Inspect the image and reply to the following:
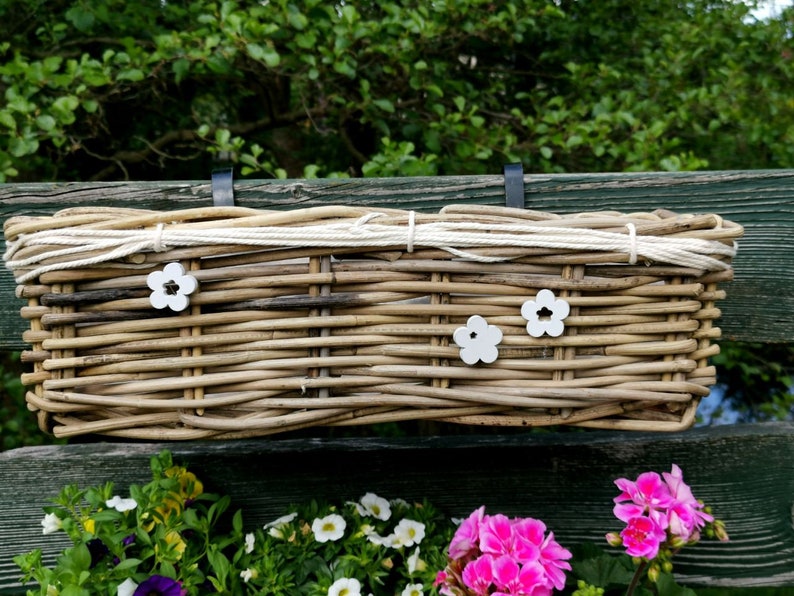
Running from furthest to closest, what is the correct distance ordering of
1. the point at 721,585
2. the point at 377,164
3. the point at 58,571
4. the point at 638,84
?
1. the point at 638,84
2. the point at 377,164
3. the point at 721,585
4. the point at 58,571

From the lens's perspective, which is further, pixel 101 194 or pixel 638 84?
pixel 638 84

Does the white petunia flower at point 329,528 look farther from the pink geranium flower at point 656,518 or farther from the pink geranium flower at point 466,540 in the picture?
the pink geranium flower at point 656,518

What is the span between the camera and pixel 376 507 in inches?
40.8

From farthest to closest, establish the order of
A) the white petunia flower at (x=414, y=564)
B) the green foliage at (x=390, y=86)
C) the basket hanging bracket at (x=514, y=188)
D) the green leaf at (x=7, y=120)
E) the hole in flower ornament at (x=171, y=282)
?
the green foliage at (x=390, y=86)
the green leaf at (x=7, y=120)
the basket hanging bracket at (x=514, y=188)
the white petunia flower at (x=414, y=564)
the hole in flower ornament at (x=171, y=282)

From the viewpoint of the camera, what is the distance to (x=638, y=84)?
5.88 feet

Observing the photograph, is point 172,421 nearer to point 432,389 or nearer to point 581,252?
point 432,389

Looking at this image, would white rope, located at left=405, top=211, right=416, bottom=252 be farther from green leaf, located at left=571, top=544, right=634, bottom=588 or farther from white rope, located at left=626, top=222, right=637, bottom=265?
green leaf, located at left=571, top=544, right=634, bottom=588

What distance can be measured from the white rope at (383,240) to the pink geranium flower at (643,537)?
0.31 m

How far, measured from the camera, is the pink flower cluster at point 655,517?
0.80m

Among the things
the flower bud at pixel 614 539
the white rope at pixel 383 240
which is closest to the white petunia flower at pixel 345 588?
the flower bud at pixel 614 539

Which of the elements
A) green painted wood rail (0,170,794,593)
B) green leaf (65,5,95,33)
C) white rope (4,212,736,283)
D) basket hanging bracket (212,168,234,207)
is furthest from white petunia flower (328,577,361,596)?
green leaf (65,5,95,33)

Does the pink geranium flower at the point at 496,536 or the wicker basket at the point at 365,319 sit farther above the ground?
the wicker basket at the point at 365,319

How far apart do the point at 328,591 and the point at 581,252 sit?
0.53 meters

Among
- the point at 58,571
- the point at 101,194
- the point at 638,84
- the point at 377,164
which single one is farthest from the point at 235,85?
the point at 58,571
